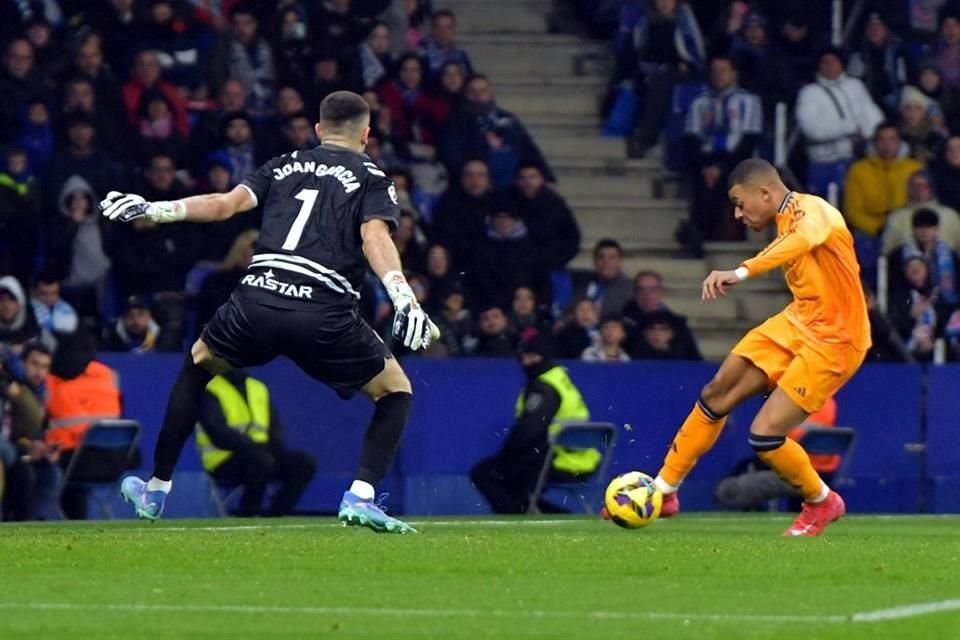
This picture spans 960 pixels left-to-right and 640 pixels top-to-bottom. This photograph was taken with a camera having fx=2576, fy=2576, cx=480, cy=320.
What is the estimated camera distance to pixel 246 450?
1842 centimetres

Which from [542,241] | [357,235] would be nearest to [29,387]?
[542,241]

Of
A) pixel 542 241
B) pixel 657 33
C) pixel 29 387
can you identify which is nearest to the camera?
pixel 29 387

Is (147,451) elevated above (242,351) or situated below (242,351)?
below

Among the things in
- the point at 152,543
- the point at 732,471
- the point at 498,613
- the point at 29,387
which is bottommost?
the point at 732,471

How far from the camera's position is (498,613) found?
8828 mm

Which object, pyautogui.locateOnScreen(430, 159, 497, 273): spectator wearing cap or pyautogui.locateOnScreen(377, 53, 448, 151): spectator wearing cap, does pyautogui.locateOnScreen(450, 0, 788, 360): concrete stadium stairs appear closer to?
pyautogui.locateOnScreen(377, 53, 448, 151): spectator wearing cap

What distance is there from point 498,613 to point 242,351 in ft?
12.3

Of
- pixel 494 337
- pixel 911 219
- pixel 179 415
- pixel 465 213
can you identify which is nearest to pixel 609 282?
pixel 465 213

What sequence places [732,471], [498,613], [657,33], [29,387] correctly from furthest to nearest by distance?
[657,33] → [732,471] → [29,387] → [498,613]

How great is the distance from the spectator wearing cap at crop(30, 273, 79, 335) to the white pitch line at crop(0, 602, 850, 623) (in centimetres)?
1054

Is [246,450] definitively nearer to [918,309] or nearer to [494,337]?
[494,337]

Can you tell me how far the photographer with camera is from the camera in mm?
17859

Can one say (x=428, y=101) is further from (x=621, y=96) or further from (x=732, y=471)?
(x=732, y=471)

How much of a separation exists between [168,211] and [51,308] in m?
7.80
